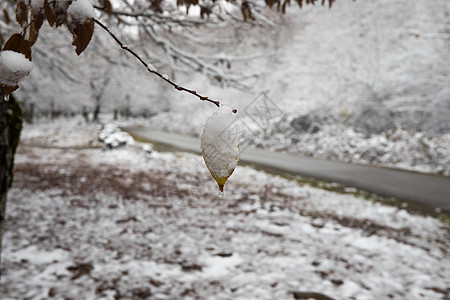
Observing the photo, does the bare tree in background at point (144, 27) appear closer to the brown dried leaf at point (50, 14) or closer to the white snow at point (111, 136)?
the brown dried leaf at point (50, 14)

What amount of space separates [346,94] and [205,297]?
13.3 m

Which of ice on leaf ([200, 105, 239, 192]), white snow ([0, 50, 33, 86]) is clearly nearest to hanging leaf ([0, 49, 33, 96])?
white snow ([0, 50, 33, 86])

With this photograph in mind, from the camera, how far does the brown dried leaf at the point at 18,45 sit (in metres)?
0.66

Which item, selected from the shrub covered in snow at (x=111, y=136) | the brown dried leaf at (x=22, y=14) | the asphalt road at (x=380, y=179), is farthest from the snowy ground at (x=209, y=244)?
the brown dried leaf at (x=22, y=14)

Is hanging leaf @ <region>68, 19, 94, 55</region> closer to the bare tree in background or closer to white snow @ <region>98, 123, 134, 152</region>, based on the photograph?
the bare tree in background

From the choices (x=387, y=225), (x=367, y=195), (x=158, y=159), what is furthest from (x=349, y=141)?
(x=387, y=225)

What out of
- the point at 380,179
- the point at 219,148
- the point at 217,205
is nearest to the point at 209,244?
the point at 217,205

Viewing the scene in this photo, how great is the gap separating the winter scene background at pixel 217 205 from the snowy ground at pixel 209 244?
20 mm

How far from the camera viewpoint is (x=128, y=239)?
382cm

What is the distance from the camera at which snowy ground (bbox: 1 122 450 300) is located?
280 cm

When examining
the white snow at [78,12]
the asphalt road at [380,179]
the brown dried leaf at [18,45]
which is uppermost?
the white snow at [78,12]

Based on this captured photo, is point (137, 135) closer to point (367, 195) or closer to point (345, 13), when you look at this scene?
point (367, 195)

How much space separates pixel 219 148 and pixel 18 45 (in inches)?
18.7

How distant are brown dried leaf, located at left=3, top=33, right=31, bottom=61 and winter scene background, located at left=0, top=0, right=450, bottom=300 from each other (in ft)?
1.55
